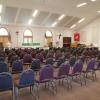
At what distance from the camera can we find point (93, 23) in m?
23.8

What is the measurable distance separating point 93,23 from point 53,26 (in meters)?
5.99

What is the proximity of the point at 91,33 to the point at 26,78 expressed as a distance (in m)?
21.1

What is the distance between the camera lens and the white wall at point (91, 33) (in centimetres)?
2312

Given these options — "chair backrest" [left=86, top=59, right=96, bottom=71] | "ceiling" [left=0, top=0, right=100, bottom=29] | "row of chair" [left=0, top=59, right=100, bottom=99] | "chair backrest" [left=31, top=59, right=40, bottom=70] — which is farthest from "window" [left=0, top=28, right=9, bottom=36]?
"chair backrest" [left=86, top=59, right=96, bottom=71]

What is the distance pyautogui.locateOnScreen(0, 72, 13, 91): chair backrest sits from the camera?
13.8ft

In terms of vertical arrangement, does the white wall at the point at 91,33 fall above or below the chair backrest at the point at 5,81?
above

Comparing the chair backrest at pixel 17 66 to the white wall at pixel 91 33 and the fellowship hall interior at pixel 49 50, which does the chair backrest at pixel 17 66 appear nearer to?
the fellowship hall interior at pixel 49 50

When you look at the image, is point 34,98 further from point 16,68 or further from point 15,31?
point 15,31

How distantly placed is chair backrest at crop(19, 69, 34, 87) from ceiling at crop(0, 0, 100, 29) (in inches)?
423

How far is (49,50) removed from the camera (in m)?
15.1

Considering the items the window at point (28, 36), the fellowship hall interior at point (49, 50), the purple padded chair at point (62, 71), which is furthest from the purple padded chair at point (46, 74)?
the window at point (28, 36)

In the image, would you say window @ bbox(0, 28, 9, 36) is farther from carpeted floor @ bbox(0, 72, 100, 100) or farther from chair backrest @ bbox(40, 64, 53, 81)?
chair backrest @ bbox(40, 64, 53, 81)

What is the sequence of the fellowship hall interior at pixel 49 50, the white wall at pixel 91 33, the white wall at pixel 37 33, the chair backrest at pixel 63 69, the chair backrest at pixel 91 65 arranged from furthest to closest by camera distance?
the white wall at pixel 91 33
the white wall at pixel 37 33
the chair backrest at pixel 91 65
the chair backrest at pixel 63 69
the fellowship hall interior at pixel 49 50

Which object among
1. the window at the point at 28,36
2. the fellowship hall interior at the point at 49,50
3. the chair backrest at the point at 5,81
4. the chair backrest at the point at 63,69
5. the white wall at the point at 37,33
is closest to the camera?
the chair backrest at the point at 5,81
